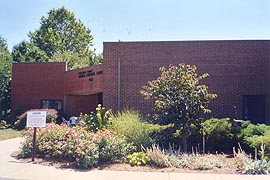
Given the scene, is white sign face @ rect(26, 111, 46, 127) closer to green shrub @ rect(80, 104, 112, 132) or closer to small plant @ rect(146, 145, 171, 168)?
green shrub @ rect(80, 104, 112, 132)

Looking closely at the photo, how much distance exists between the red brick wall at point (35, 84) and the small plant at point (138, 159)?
1659 cm

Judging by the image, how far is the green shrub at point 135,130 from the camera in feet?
33.3

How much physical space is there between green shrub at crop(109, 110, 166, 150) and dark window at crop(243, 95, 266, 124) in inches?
326

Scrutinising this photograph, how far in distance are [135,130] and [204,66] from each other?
28.3 feet

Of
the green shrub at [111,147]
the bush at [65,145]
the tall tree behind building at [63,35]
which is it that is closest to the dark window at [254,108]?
the green shrub at [111,147]

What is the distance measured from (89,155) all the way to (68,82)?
1620cm

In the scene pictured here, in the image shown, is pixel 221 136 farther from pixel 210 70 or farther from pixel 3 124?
pixel 3 124

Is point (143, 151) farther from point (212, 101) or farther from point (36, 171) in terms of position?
point (212, 101)

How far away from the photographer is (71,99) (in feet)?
80.8

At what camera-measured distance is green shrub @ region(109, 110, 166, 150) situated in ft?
33.3

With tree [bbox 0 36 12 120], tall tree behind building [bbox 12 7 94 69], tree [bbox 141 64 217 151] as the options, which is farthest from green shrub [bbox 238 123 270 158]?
tall tree behind building [bbox 12 7 94 69]

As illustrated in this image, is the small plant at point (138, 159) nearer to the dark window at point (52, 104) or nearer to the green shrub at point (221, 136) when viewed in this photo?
the green shrub at point (221, 136)

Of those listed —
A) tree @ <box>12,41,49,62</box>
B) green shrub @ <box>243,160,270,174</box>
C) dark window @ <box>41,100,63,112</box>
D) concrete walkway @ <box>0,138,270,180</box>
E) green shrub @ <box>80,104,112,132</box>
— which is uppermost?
tree @ <box>12,41,49,62</box>

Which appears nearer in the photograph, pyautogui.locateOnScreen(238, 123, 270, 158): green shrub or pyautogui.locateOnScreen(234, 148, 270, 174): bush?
pyautogui.locateOnScreen(234, 148, 270, 174): bush
